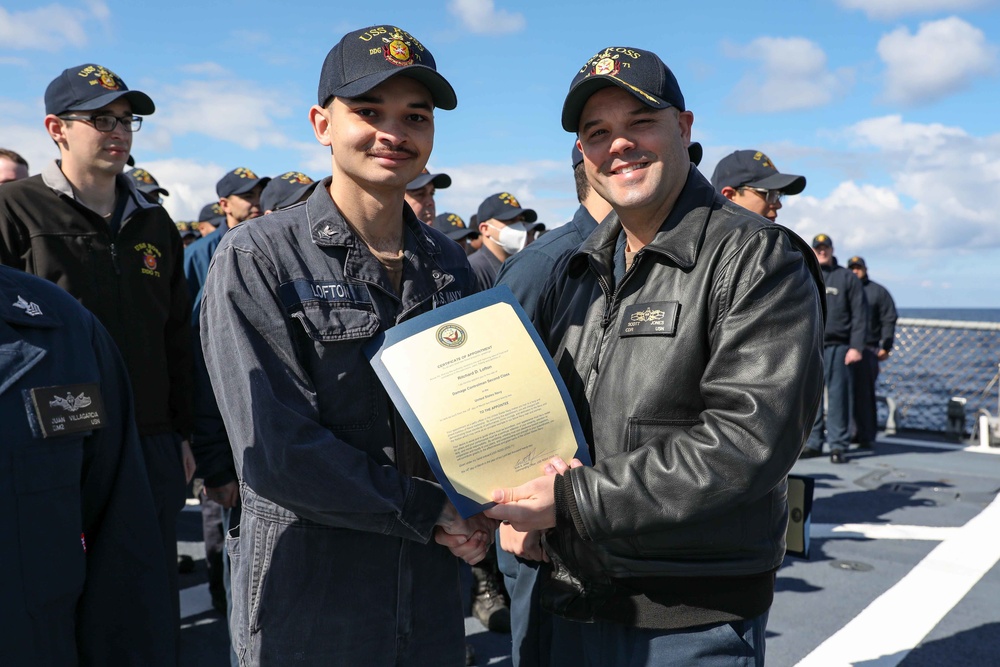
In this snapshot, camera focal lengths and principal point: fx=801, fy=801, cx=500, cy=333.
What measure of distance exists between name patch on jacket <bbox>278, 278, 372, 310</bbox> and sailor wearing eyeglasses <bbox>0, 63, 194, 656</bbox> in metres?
1.58

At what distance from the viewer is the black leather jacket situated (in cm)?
168

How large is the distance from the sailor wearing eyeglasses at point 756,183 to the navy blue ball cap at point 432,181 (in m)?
2.01

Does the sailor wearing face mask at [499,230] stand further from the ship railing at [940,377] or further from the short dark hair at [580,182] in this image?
the ship railing at [940,377]

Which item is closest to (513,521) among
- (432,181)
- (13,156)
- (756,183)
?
(756,183)

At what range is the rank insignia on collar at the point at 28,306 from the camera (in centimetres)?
→ 141

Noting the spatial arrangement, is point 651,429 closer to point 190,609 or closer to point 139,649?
point 139,649

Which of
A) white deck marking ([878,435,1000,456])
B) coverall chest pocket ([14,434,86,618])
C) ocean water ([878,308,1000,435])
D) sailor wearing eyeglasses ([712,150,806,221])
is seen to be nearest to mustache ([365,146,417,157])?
coverall chest pocket ([14,434,86,618])

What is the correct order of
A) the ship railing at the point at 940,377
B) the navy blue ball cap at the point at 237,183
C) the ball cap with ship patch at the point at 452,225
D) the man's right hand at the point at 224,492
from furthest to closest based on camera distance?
1. the ship railing at the point at 940,377
2. the ball cap with ship patch at the point at 452,225
3. the navy blue ball cap at the point at 237,183
4. the man's right hand at the point at 224,492

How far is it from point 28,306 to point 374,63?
0.95 m

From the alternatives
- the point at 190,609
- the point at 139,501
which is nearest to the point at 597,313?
the point at 139,501

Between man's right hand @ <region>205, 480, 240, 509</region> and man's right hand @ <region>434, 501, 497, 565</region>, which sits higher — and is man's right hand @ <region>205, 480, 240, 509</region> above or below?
below

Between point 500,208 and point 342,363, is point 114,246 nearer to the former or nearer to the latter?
point 342,363

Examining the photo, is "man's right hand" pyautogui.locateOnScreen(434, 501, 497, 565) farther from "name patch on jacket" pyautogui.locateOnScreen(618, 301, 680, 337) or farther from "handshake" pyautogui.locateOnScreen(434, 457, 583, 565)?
"name patch on jacket" pyautogui.locateOnScreen(618, 301, 680, 337)
